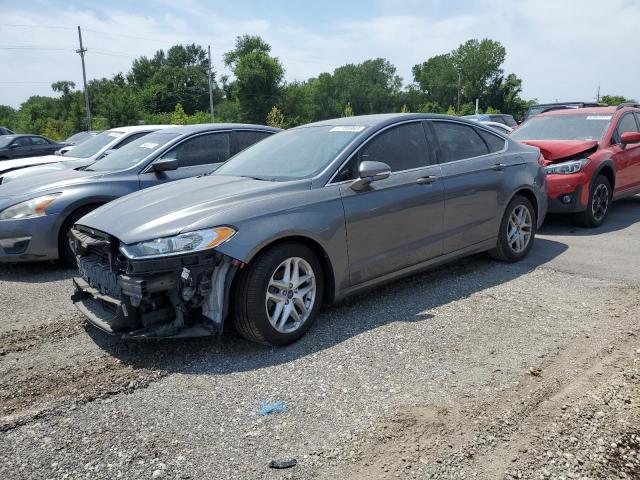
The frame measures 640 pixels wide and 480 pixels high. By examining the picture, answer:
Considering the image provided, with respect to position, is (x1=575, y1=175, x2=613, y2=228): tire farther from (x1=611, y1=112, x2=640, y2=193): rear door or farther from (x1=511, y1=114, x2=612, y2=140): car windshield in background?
(x1=511, y1=114, x2=612, y2=140): car windshield in background

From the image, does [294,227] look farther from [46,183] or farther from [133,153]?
[46,183]

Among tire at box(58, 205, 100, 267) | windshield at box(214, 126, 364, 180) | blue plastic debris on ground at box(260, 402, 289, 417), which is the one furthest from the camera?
tire at box(58, 205, 100, 267)

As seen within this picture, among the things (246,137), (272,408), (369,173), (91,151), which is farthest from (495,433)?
(91,151)

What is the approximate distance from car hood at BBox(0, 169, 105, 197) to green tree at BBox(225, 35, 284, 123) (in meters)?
67.5

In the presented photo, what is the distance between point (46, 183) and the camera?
6582 mm

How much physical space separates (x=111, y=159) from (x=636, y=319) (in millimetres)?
6208

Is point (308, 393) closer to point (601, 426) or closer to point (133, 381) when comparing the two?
point (133, 381)

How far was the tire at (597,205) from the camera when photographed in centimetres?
759

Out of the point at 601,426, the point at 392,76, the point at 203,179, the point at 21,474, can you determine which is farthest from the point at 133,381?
the point at 392,76

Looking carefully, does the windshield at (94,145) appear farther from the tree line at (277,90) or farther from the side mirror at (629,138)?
the tree line at (277,90)

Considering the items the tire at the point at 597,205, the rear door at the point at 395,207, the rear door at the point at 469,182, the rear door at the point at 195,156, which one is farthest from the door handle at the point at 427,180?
the tire at the point at 597,205

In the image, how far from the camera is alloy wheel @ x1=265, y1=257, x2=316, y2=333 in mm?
3863

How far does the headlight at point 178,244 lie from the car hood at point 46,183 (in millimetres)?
3273

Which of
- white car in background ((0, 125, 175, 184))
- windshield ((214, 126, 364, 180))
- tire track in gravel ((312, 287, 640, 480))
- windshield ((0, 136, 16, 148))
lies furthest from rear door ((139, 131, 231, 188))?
windshield ((0, 136, 16, 148))
